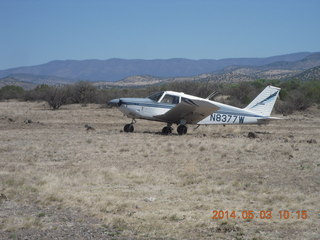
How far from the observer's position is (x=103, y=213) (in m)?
7.27

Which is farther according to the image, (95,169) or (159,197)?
(95,169)

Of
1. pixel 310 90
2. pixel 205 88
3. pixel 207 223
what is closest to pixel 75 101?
pixel 205 88

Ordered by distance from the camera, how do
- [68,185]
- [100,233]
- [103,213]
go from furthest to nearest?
[68,185] → [103,213] → [100,233]

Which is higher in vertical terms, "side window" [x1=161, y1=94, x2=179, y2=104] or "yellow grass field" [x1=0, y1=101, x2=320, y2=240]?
"side window" [x1=161, y1=94, x2=179, y2=104]

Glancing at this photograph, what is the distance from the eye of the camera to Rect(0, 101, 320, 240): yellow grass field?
6.51 m

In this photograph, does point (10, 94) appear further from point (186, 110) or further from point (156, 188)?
point (156, 188)

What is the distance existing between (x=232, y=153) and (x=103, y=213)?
7.51 m

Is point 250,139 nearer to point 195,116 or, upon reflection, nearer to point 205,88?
point 195,116
